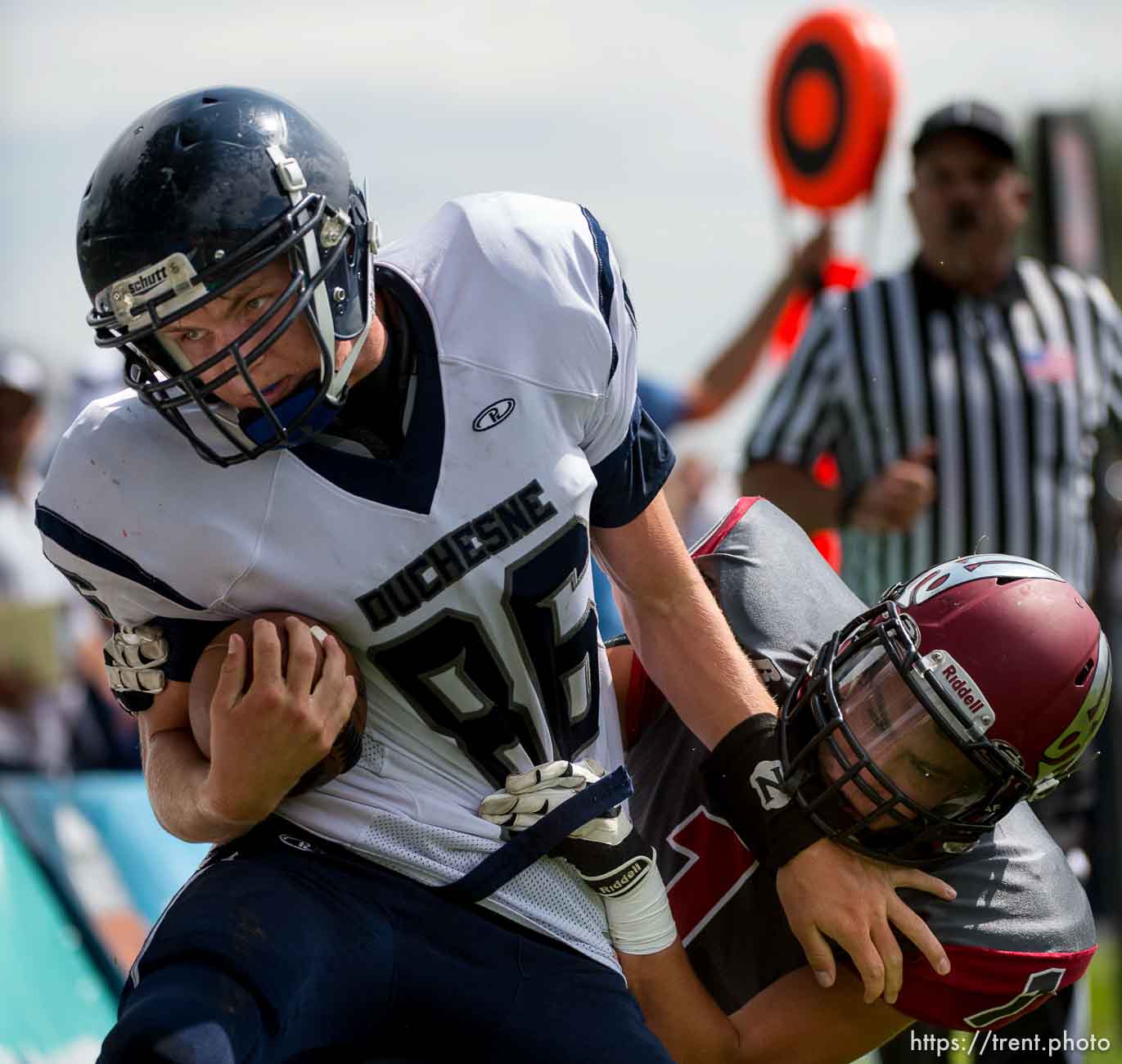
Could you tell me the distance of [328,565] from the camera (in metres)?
2.26

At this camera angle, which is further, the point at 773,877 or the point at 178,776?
the point at 773,877

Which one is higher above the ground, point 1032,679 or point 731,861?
point 1032,679

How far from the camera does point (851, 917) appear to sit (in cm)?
242

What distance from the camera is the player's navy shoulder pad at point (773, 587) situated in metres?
2.78

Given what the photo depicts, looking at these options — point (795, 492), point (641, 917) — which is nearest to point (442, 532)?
point (641, 917)

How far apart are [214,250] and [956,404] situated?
2.81m

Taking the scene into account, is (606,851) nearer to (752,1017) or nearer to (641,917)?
(641,917)

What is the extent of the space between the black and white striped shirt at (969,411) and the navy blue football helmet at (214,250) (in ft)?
8.35

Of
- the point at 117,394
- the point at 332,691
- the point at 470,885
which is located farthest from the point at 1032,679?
the point at 117,394

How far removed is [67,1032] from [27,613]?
202cm

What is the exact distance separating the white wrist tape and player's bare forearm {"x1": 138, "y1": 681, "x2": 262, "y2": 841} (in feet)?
1.70

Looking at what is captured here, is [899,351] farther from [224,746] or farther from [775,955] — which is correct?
[224,746]

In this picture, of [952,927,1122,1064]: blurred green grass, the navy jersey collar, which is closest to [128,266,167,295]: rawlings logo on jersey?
the navy jersey collar

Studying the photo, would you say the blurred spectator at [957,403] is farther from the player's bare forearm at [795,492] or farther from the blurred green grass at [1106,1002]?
the blurred green grass at [1106,1002]
